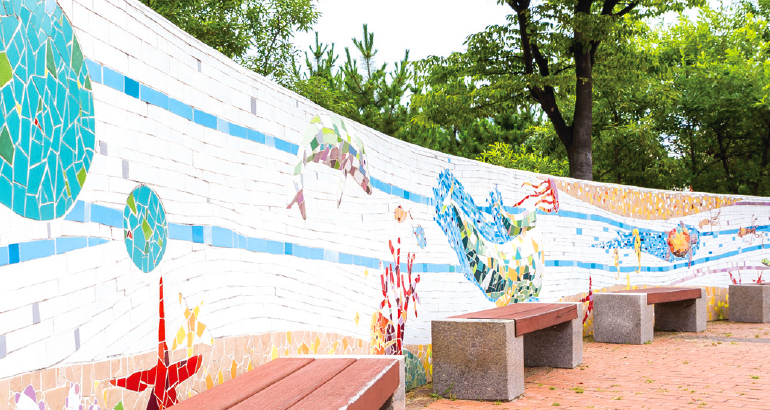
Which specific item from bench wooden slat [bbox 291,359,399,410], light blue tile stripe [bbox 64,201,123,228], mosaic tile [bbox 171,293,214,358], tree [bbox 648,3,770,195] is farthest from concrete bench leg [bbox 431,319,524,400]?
tree [bbox 648,3,770,195]

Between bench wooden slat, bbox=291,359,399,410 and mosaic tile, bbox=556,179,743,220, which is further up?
mosaic tile, bbox=556,179,743,220

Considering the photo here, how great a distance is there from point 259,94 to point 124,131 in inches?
47.5

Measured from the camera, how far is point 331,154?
15.0 feet

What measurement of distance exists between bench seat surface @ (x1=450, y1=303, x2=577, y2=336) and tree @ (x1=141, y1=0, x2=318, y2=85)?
1282 cm

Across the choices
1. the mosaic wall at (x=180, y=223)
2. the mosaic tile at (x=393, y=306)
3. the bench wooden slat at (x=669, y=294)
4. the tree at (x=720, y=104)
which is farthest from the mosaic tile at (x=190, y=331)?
the tree at (x=720, y=104)

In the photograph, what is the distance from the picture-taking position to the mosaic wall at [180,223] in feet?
7.15

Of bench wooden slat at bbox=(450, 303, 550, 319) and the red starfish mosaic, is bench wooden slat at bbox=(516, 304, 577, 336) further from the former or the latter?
the red starfish mosaic

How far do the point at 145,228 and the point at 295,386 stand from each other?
864 millimetres

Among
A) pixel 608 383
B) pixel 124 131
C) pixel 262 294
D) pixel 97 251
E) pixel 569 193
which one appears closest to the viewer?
pixel 97 251

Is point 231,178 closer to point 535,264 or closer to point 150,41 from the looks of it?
point 150,41

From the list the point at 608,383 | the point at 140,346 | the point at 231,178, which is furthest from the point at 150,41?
the point at 608,383

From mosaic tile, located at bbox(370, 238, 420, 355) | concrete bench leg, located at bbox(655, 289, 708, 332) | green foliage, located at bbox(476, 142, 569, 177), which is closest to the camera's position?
mosaic tile, located at bbox(370, 238, 420, 355)

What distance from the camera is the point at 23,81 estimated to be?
2.15 m

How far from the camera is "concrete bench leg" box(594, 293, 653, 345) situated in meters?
8.50
